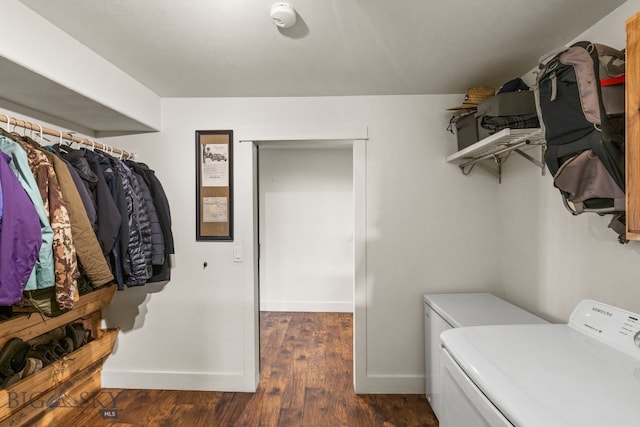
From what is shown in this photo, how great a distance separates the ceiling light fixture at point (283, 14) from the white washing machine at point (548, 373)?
58.3 inches

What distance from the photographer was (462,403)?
1079 millimetres

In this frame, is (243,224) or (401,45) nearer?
(401,45)

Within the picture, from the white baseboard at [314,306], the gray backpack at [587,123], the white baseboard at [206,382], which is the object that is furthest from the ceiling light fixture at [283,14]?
the white baseboard at [314,306]

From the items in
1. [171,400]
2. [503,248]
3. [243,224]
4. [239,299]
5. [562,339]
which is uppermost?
[243,224]

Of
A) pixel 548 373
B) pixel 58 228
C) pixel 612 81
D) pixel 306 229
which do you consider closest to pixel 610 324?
pixel 548 373

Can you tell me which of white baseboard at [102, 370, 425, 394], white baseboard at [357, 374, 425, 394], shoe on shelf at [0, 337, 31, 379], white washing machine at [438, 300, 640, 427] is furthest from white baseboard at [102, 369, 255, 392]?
white washing machine at [438, 300, 640, 427]

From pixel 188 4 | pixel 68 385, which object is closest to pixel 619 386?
pixel 188 4

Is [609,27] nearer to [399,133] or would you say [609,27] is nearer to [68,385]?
[399,133]

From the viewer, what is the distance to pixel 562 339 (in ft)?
3.99

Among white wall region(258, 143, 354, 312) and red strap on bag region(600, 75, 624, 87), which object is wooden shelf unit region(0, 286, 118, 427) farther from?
red strap on bag region(600, 75, 624, 87)

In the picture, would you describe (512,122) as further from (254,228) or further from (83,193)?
(83,193)

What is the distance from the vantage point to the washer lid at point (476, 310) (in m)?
1.65

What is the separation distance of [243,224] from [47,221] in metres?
1.16

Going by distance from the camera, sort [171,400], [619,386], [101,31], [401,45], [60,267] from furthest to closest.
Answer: [171,400]
[401,45]
[101,31]
[60,267]
[619,386]
